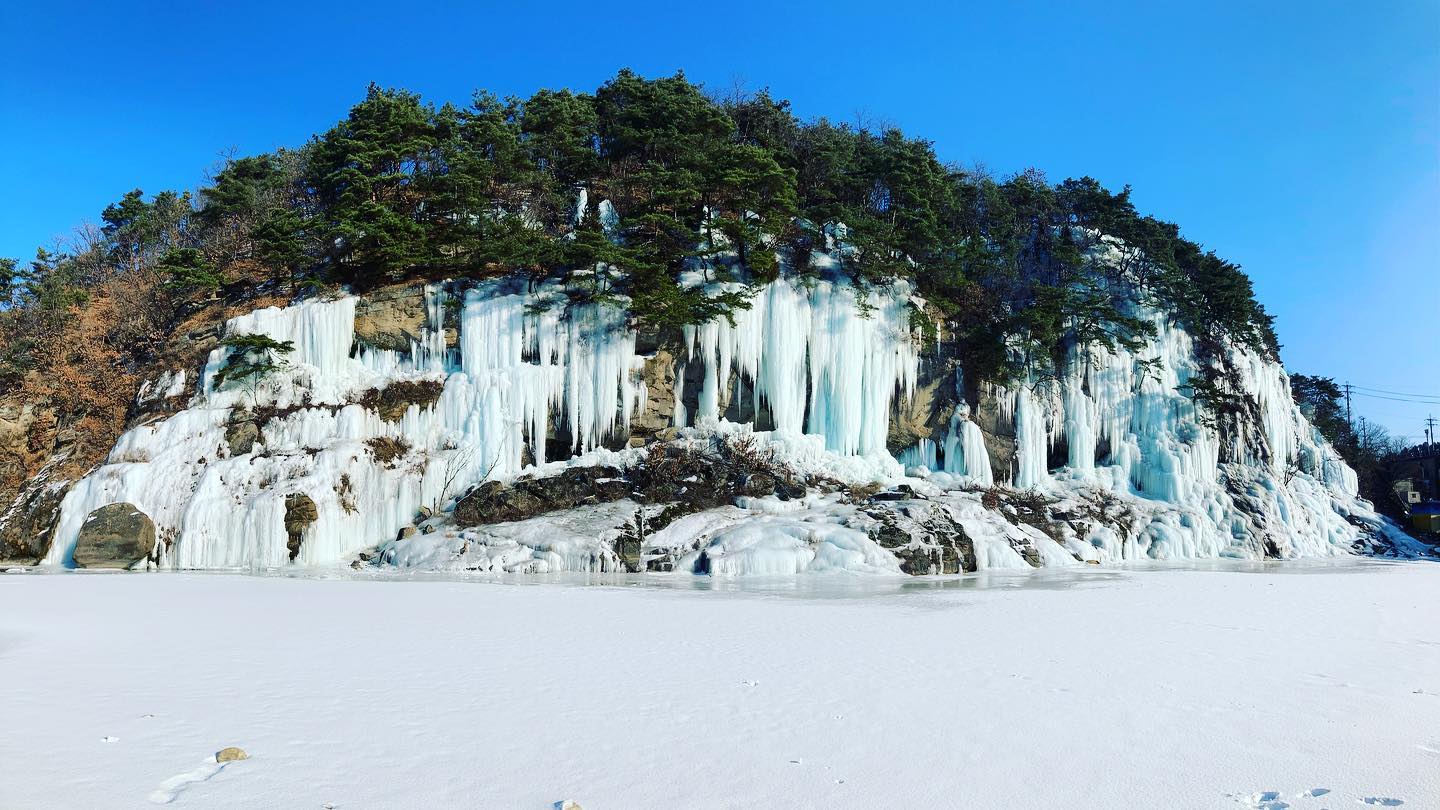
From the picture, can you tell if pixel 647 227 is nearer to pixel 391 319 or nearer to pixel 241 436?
pixel 391 319

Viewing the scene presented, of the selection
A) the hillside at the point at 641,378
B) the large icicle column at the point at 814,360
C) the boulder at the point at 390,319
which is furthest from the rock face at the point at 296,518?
the large icicle column at the point at 814,360

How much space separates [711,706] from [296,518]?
52.0 feet

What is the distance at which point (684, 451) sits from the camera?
20.9m

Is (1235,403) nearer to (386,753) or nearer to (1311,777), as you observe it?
(1311,777)

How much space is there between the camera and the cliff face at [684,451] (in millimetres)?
17594

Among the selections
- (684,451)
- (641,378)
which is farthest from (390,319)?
(684,451)

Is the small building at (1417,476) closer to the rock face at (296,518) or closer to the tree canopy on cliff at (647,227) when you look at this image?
the tree canopy on cliff at (647,227)

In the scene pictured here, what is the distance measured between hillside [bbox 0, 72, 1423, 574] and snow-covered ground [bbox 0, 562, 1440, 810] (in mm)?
8445

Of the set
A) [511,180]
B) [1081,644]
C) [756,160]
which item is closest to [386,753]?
[1081,644]

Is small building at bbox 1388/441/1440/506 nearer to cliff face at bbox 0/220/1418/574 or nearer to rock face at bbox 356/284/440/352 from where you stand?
cliff face at bbox 0/220/1418/574

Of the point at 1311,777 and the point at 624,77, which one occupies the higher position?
the point at 624,77

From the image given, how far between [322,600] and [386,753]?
743cm

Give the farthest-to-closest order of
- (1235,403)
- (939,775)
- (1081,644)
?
1. (1235,403)
2. (1081,644)
3. (939,775)

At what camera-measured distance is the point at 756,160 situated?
2338cm
